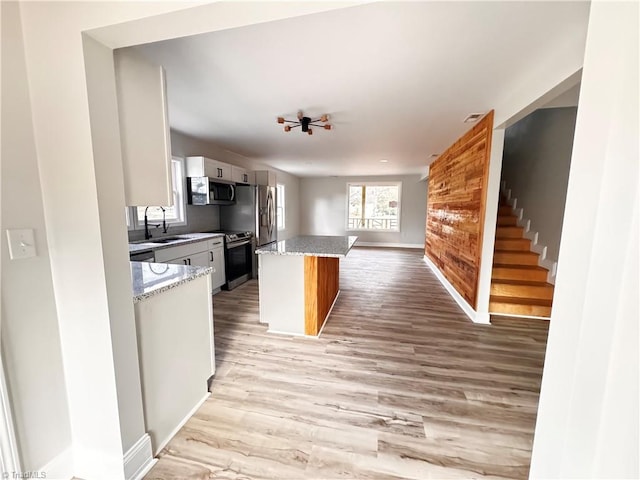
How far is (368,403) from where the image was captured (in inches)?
71.0

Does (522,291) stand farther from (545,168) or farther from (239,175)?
(239,175)

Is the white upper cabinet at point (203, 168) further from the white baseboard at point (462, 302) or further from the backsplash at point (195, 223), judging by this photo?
the white baseboard at point (462, 302)

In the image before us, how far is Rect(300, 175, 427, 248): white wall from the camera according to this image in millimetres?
8242

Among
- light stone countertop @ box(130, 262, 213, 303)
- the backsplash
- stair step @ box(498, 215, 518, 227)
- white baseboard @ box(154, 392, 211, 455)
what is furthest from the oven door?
stair step @ box(498, 215, 518, 227)

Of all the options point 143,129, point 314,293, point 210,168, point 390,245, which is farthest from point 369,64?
point 390,245

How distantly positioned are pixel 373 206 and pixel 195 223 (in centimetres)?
589

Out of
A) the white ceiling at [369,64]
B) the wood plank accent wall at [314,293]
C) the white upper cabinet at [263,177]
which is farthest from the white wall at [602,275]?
the white upper cabinet at [263,177]

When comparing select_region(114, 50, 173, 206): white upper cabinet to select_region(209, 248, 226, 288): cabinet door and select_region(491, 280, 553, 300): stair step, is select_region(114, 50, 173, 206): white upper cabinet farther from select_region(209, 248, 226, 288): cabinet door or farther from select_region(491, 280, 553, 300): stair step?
select_region(491, 280, 553, 300): stair step

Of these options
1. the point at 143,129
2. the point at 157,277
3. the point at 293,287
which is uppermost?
the point at 143,129

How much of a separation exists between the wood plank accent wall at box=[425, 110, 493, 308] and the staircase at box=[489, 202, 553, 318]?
0.46 m

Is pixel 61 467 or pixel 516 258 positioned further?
pixel 516 258

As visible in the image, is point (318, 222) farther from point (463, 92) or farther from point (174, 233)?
point (463, 92)

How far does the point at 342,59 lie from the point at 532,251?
3.93 metres

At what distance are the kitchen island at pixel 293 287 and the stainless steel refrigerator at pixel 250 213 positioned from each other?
212 centimetres
